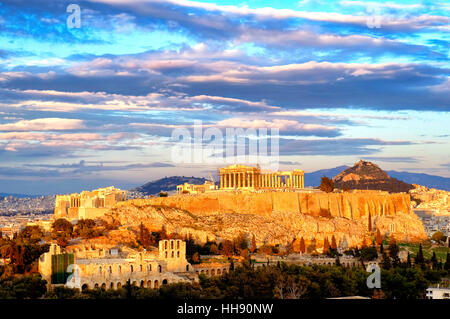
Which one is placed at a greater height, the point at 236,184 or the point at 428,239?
the point at 236,184

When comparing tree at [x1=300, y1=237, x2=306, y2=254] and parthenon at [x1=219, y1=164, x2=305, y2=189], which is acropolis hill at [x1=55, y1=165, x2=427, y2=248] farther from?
tree at [x1=300, y1=237, x2=306, y2=254]

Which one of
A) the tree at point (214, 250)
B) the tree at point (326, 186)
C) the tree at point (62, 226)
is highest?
the tree at point (326, 186)

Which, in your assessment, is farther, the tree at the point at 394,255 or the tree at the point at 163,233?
the tree at the point at 163,233

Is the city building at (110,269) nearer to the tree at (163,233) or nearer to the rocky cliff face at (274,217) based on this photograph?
the tree at (163,233)

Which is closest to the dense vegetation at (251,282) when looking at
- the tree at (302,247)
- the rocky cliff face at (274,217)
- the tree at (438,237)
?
the tree at (302,247)

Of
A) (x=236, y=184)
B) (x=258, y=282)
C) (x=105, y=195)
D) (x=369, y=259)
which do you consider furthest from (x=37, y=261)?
(x=236, y=184)
